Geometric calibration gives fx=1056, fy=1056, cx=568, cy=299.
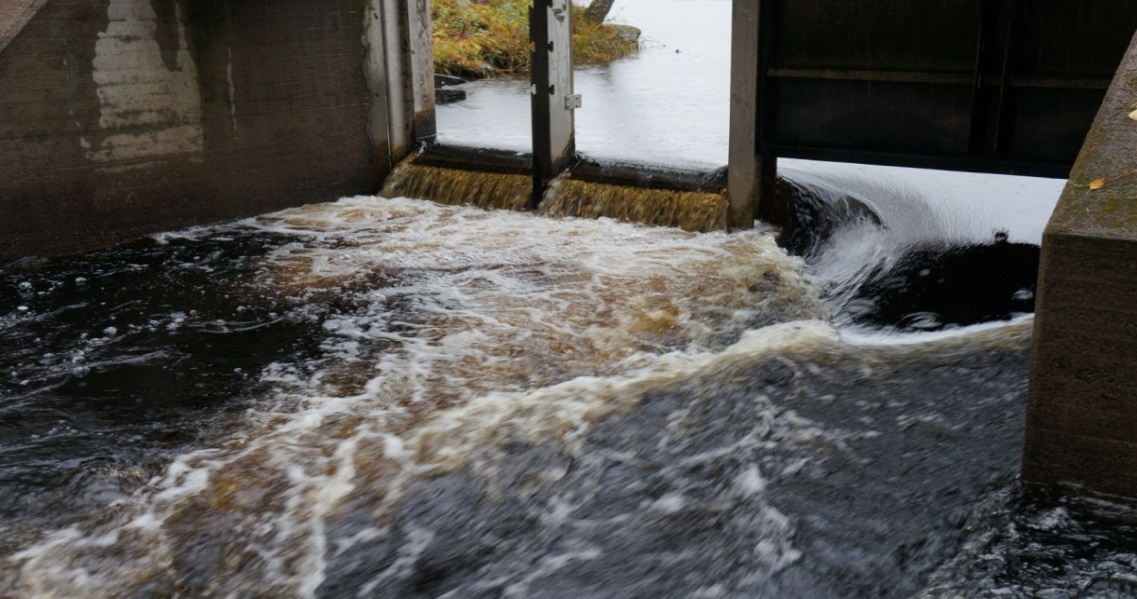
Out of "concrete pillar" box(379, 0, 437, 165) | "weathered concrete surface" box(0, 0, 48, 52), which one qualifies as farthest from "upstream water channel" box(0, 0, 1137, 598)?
"concrete pillar" box(379, 0, 437, 165)

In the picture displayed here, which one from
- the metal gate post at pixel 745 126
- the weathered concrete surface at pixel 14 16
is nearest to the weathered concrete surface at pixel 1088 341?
the metal gate post at pixel 745 126

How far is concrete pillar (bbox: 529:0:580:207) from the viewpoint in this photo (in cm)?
1020

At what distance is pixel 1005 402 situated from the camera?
220 inches

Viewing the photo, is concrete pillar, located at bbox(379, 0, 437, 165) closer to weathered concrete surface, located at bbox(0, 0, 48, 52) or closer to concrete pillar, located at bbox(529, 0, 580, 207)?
concrete pillar, located at bbox(529, 0, 580, 207)

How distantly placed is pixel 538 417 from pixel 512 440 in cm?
32

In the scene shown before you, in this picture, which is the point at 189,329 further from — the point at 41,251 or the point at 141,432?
the point at 41,251

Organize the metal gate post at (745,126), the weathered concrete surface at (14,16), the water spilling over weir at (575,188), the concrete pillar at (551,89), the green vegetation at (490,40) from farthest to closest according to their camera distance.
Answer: the green vegetation at (490,40), the concrete pillar at (551,89), the water spilling over weir at (575,188), the metal gate post at (745,126), the weathered concrete surface at (14,16)

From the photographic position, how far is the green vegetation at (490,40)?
60.3 feet

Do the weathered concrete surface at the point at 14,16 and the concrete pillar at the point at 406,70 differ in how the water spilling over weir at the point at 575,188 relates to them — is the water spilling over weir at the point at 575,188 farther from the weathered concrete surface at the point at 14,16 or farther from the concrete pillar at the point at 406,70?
the weathered concrete surface at the point at 14,16

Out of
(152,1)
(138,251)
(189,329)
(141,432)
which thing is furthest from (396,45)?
(141,432)

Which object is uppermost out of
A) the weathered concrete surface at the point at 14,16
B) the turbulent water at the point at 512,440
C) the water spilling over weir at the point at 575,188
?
the weathered concrete surface at the point at 14,16

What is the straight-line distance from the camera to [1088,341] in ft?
13.0

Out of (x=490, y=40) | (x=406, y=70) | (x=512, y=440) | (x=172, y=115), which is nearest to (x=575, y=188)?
(x=406, y=70)

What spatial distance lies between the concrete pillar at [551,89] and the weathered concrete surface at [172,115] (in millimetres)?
2021
